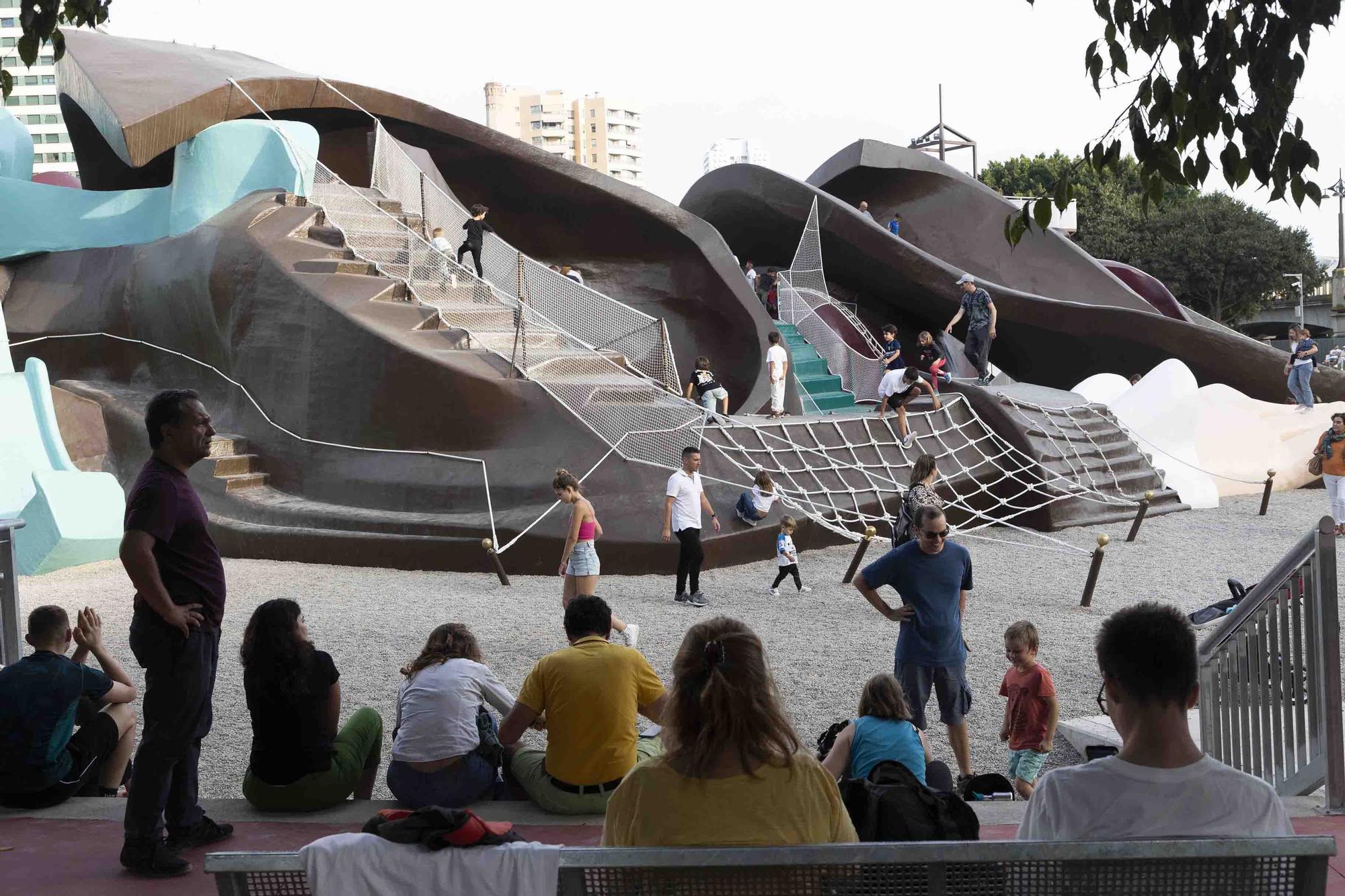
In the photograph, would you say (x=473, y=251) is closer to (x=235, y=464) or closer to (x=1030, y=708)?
(x=235, y=464)

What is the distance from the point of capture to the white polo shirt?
29.5ft

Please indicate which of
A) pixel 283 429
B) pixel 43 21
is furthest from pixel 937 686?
pixel 283 429

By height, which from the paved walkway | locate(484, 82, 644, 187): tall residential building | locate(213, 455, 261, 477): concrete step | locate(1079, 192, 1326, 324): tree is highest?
locate(484, 82, 644, 187): tall residential building

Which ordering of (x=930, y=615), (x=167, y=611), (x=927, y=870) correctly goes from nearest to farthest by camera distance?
(x=927, y=870)
(x=167, y=611)
(x=930, y=615)

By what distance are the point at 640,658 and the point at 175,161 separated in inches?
405

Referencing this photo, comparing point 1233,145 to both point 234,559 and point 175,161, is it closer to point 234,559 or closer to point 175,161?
point 234,559

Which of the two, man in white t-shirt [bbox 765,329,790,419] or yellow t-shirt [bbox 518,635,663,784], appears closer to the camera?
yellow t-shirt [bbox 518,635,663,784]

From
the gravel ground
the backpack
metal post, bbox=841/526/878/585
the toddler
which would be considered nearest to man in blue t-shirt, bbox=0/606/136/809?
the gravel ground

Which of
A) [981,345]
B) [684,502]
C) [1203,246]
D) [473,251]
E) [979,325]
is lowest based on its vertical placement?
[684,502]

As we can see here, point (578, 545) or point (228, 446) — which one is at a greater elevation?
point (228, 446)

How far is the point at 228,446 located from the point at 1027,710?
8351mm

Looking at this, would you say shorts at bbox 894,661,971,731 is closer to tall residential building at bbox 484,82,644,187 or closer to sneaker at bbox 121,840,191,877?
sneaker at bbox 121,840,191,877

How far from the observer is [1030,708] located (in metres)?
4.83

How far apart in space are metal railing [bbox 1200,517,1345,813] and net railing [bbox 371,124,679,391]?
7396 mm
